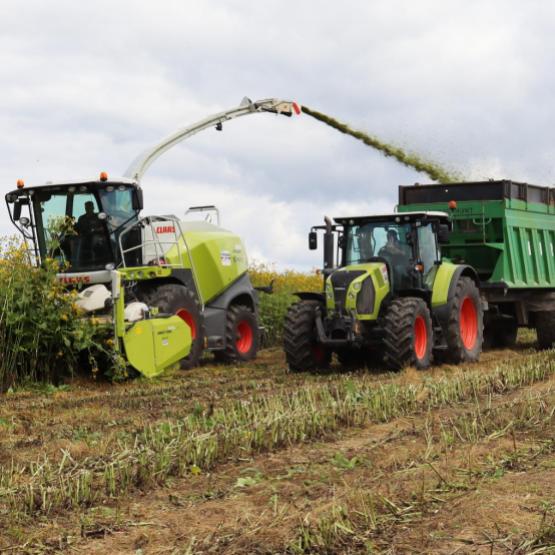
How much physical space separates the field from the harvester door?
1.69 m

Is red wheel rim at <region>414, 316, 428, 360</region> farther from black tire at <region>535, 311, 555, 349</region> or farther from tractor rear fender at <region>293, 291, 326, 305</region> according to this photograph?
black tire at <region>535, 311, 555, 349</region>

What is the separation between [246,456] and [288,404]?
6.06 feet

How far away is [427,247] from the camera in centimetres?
1132

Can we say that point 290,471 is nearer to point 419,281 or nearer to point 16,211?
point 419,281

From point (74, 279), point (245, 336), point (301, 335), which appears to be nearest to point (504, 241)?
point (301, 335)

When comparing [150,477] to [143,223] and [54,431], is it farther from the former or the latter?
[143,223]

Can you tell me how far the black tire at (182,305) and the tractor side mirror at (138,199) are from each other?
3.38ft

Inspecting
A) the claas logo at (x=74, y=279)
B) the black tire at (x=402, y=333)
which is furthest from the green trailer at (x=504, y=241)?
the claas logo at (x=74, y=279)

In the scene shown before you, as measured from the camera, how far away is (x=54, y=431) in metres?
7.25

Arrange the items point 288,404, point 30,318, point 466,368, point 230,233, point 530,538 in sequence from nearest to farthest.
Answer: point 530,538 < point 288,404 < point 30,318 < point 466,368 < point 230,233

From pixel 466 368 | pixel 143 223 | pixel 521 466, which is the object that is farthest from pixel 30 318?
pixel 521 466

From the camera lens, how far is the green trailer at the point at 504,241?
12867mm

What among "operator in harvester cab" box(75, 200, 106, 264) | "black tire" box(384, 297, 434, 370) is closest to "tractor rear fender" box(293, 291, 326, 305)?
"black tire" box(384, 297, 434, 370)

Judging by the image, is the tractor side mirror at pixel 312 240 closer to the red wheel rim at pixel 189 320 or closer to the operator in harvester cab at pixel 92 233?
the red wheel rim at pixel 189 320
